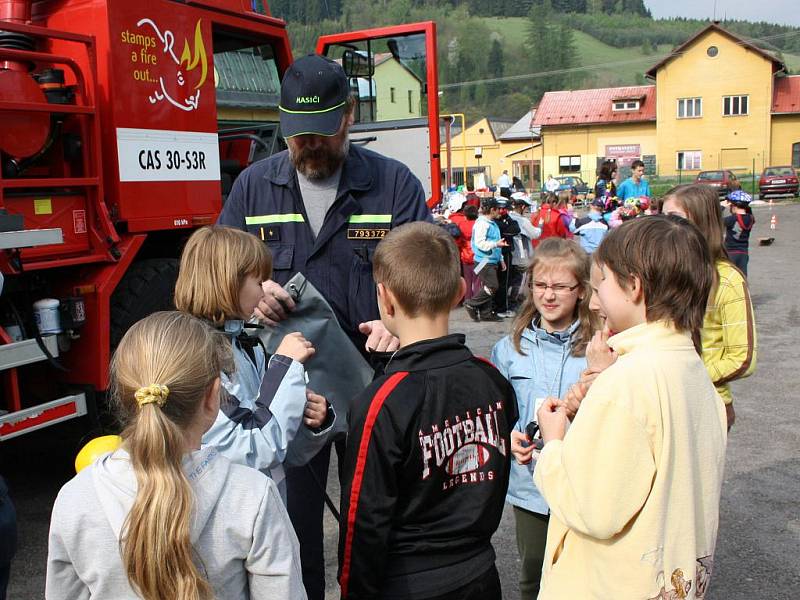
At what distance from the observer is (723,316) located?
323 centimetres

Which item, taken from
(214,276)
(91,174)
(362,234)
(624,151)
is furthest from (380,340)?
(624,151)

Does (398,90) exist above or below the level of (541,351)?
above

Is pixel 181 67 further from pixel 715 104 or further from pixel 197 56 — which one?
pixel 715 104

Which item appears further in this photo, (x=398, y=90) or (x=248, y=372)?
(x=398, y=90)

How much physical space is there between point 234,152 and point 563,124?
52.3 m

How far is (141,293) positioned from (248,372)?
8.78 ft

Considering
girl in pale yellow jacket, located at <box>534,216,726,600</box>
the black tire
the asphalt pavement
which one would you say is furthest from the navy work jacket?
the black tire

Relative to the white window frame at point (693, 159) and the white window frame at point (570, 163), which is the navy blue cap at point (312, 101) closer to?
the white window frame at point (693, 159)

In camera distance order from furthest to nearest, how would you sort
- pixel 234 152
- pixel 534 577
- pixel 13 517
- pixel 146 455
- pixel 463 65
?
pixel 463 65 < pixel 234 152 < pixel 534 577 < pixel 13 517 < pixel 146 455

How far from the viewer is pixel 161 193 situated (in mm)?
4824

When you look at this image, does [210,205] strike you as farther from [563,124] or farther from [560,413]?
[563,124]

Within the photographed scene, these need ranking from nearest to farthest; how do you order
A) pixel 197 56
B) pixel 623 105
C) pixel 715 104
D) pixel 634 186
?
pixel 197 56
pixel 634 186
pixel 715 104
pixel 623 105

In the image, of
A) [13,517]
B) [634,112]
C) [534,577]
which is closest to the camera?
[13,517]

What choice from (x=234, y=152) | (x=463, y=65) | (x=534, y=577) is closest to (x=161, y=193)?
(x=234, y=152)
